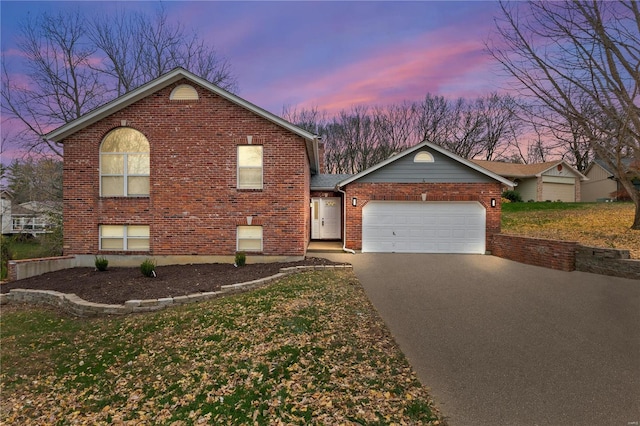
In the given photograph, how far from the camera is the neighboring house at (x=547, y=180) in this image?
26.8 metres

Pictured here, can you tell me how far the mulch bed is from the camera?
7.85m

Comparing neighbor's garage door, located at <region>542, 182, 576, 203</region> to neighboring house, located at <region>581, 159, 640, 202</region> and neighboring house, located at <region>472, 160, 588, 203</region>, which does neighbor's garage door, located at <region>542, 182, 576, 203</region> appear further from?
neighboring house, located at <region>581, 159, 640, 202</region>

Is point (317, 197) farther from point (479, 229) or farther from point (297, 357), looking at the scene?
point (297, 357)

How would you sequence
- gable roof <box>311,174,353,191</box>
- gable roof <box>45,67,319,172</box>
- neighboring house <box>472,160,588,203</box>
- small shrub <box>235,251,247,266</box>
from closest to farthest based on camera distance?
small shrub <box>235,251,247,266</box> < gable roof <box>45,67,319,172</box> < gable roof <box>311,174,353,191</box> < neighboring house <box>472,160,588,203</box>

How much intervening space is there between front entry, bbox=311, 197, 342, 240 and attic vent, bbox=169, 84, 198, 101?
7.23 m

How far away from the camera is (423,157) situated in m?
12.7

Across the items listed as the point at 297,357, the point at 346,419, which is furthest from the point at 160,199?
the point at 346,419

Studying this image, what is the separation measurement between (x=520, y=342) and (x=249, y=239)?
27.8 feet

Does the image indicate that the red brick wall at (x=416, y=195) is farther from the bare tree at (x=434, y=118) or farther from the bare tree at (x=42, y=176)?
the bare tree at (x=434, y=118)

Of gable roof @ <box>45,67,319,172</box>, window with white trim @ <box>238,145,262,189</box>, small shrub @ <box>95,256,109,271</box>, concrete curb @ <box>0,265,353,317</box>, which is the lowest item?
concrete curb @ <box>0,265,353,317</box>

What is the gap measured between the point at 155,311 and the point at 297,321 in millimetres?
3609

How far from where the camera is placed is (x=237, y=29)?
12125 millimetres

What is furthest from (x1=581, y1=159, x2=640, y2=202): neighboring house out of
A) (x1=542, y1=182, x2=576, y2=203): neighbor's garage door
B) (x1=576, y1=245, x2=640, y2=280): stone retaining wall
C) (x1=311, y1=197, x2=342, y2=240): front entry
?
(x1=311, y1=197, x2=342, y2=240): front entry

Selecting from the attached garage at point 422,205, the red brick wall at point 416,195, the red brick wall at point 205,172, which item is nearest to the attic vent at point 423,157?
the attached garage at point 422,205
